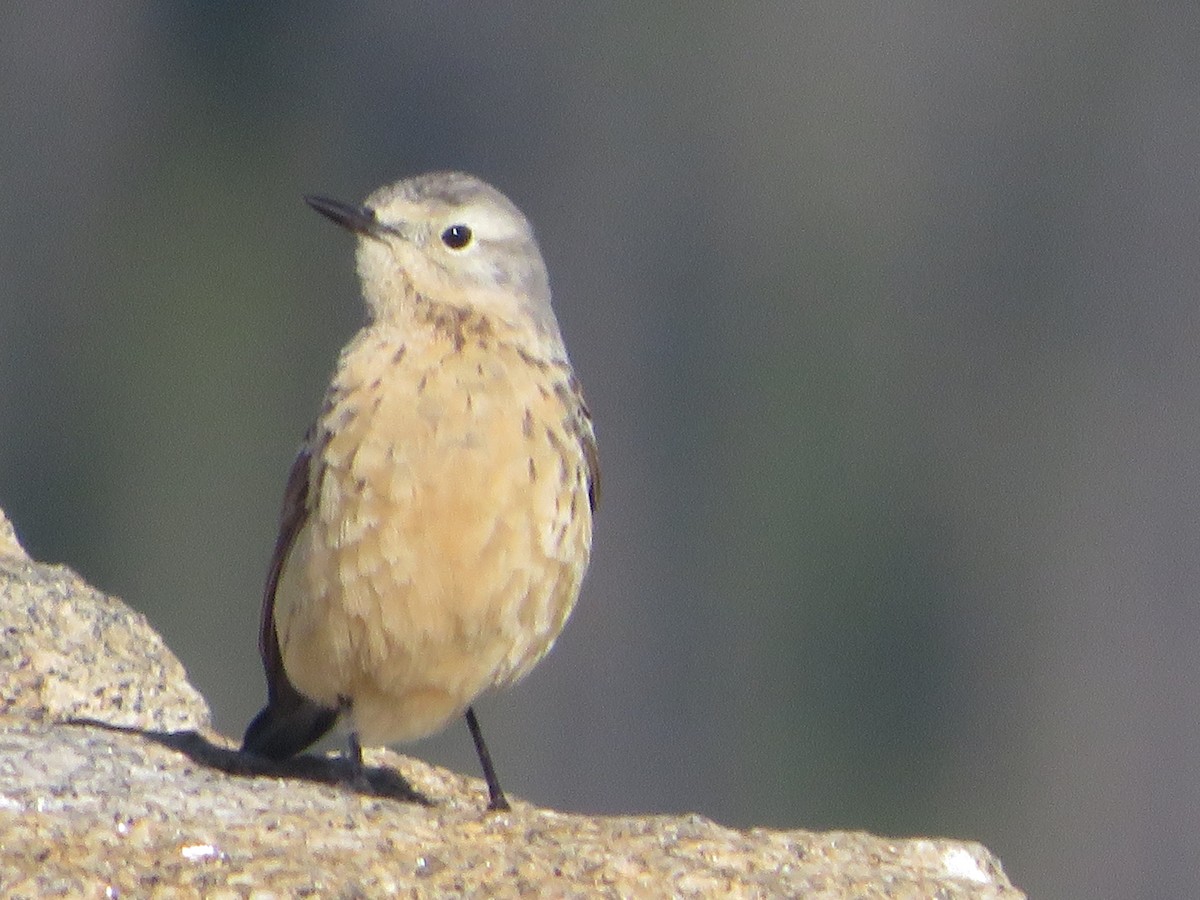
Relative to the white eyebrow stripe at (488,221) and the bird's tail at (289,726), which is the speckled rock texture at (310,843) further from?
the white eyebrow stripe at (488,221)

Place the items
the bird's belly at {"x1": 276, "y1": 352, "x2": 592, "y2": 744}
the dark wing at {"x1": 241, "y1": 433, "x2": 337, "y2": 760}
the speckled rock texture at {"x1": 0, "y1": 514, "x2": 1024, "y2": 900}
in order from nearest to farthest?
1. the speckled rock texture at {"x1": 0, "y1": 514, "x2": 1024, "y2": 900}
2. the bird's belly at {"x1": 276, "y1": 352, "x2": 592, "y2": 744}
3. the dark wing at {"x1": 241, "y1": 433, "x2": 337, "y2": 760}

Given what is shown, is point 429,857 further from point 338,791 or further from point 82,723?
point 82,723

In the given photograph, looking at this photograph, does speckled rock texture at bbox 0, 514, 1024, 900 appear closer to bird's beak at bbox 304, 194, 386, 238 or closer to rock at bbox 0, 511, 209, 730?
rock at bbox 0, 511, 209, 730

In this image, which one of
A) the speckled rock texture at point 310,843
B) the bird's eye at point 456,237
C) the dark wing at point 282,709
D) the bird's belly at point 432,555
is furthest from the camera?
the bird's eye at point 456,237

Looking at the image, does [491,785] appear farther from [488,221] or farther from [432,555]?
[488,221]

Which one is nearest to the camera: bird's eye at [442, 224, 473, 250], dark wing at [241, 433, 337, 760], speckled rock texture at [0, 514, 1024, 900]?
speckled rock texture at [0, 514, 1024, 900]

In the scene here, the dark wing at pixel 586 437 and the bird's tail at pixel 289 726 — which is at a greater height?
the dark wing at pixel 586 437

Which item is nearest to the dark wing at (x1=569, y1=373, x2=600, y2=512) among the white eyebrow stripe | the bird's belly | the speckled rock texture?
the bird's belly

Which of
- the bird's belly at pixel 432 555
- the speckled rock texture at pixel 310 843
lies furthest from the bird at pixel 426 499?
the speckled rock texture at pixel 310 843
